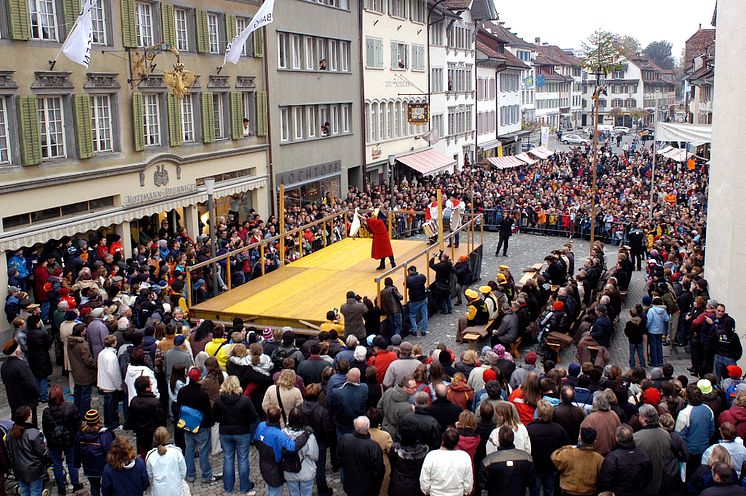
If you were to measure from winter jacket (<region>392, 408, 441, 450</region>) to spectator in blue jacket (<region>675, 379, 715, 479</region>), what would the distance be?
9.55ft

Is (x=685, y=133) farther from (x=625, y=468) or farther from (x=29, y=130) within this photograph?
(x=625, y=468)

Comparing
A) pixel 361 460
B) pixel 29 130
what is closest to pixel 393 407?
pixel 361 460

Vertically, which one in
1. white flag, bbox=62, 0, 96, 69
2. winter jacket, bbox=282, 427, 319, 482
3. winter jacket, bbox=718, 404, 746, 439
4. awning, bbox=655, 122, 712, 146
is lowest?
winter jacket, bbox=282, 427, 319, 482

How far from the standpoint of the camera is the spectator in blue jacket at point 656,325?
16109 mm

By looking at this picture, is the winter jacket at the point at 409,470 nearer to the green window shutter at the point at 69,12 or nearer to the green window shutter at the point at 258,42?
the green window shutter at the point at 69,12

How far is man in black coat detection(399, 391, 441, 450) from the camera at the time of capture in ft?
30.3

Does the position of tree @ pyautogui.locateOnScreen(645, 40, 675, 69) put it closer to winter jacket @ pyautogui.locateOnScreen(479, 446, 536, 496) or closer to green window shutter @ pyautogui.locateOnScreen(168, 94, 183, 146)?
green window shutter @ pyautogui.locateOnScreen(168, 94, 183, 146)

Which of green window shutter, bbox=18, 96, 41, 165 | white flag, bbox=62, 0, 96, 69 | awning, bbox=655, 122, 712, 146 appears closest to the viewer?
white flag, bbox=62, 0, 96, 69

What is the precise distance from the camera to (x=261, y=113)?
30547mm

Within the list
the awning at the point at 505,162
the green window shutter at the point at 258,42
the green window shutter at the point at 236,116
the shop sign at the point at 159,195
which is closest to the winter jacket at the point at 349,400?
the shop sign at the point at 159,195

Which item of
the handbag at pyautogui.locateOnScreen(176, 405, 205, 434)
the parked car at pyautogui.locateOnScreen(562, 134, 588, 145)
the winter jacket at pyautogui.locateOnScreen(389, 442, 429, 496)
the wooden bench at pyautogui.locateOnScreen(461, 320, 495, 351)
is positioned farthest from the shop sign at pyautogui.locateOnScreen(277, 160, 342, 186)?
the parked car at pyautogui.locateOnScreen(562, 134, 588, 145)

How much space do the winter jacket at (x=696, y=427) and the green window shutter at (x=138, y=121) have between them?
17874 millimetres

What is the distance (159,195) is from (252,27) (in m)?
5.65

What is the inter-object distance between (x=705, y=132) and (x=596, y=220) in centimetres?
1022
